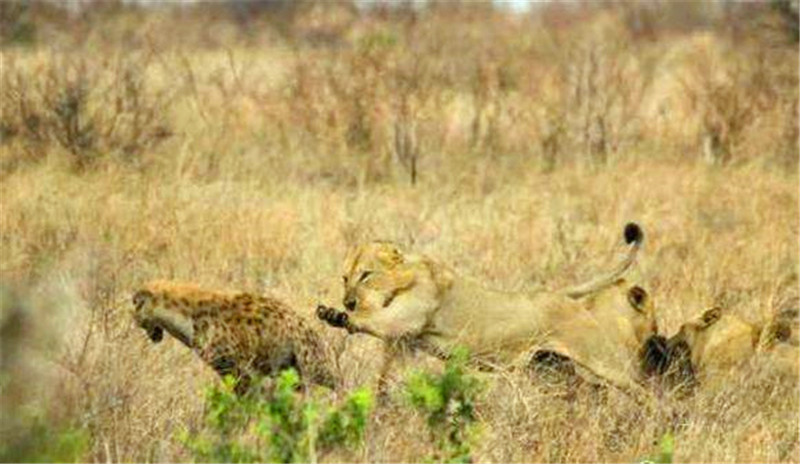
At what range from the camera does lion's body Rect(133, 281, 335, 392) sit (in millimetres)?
6961

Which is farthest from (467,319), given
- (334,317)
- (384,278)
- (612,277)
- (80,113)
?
(80,113)

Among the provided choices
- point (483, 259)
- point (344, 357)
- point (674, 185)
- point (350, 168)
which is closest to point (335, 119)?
point (350, 168)

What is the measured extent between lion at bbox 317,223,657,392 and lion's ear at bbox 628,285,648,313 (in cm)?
30

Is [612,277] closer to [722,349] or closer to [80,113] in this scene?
[722,349]

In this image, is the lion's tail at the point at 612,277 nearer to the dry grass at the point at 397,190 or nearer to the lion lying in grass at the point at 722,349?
the lion lying in grass at the point at 722,349

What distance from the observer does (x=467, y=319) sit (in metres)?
6.94

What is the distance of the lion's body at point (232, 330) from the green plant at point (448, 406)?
1428 mm

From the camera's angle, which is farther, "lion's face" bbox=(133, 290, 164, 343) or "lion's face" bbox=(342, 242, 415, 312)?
"lion's face" bbox=(133, 290, 164, 343)

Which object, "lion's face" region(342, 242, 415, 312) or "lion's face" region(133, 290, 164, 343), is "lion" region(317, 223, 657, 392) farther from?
"lion's face" region(133, 290, 164, 343)

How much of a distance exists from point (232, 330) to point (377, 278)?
2.05 ft

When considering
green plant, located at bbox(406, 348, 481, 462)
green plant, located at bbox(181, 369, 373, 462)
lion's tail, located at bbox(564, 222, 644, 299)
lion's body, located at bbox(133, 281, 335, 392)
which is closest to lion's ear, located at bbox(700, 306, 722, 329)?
lion's tail, located at bbox(564, 222, 644, 299)

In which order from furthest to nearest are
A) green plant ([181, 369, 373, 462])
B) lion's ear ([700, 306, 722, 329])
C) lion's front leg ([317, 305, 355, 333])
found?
1. lion's ear ([700, 306, 722, 329])
2. lion's front leg ([317, 305, 355, 333])
3. green plant ([181, 369, 373, 462])

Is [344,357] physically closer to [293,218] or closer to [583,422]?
[583,422]

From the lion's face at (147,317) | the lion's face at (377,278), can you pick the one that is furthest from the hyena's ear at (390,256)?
the lion's face at (147,317)
